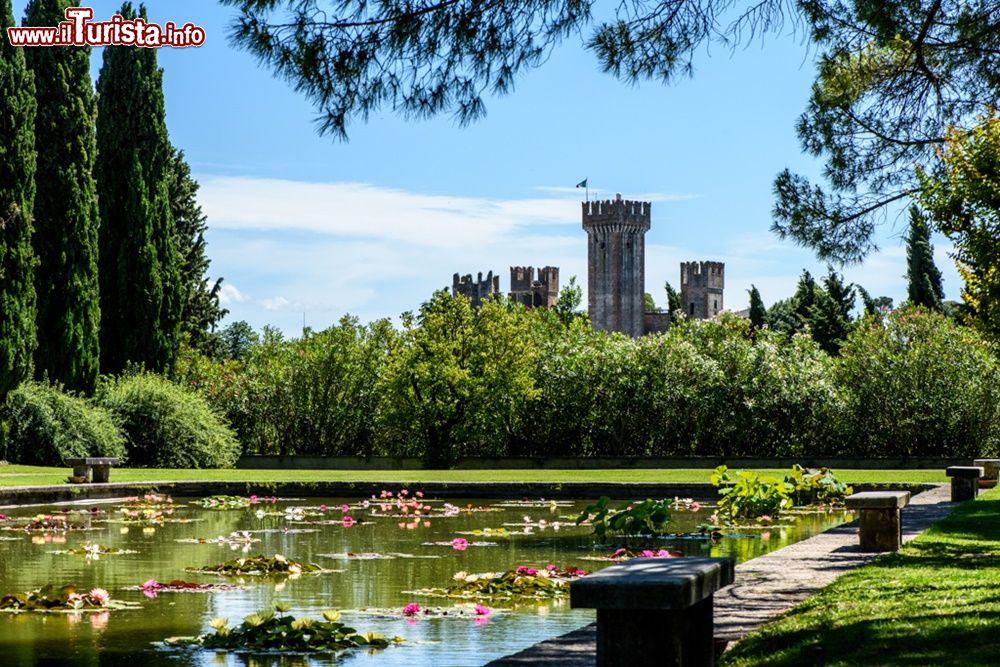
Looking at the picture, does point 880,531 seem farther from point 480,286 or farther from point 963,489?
point 480,286

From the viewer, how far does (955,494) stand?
52.7ft

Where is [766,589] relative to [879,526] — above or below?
below

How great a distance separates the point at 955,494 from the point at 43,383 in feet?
61.0

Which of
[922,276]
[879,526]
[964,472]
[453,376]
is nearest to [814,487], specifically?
[964,472]

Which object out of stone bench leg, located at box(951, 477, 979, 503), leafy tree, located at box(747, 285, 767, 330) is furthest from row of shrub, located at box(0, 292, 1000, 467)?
leafy tree, located at box(747, 285, 767, 330)

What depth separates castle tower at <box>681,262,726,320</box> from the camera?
4129 inches

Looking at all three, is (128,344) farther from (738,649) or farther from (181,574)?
(738,649)

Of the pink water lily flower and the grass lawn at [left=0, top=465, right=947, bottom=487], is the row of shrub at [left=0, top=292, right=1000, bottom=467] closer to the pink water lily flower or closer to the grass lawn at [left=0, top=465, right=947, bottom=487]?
the grass lawn at [left=0, top=465, right=947, bottom=487]

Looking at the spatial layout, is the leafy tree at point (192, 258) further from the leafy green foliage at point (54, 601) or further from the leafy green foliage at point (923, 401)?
the leafy green foliage at point (54, 601)

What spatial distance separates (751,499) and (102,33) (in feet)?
71.7

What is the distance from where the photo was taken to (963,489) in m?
16.0

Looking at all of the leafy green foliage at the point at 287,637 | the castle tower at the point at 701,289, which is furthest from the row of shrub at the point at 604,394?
the castle tower at the point at 701,289

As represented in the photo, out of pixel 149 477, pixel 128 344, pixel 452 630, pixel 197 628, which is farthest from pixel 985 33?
pixel 128 344

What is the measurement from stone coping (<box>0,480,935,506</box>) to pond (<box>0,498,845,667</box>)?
0.93 meters
